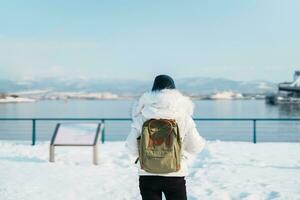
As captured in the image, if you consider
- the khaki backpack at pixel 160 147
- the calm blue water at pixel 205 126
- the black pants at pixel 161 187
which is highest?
the khaki backpack at pixel 160 147

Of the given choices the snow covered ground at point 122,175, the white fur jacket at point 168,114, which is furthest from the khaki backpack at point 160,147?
the snow covered ground at point 122,175

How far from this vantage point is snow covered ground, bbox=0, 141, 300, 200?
680 centimetres

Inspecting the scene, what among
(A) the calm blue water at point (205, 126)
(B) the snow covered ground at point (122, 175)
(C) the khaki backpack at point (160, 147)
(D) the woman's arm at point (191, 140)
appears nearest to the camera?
(C) the khaki backpack at point (160, 147)

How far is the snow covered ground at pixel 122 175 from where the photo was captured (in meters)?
6.80

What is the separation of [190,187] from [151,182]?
366 centimetres

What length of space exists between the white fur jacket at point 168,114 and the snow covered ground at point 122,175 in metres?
2.98

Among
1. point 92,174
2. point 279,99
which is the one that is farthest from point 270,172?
point 279,99

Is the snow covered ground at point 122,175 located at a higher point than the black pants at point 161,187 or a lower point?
lower

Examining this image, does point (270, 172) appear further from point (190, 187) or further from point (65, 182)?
point (65, 182)

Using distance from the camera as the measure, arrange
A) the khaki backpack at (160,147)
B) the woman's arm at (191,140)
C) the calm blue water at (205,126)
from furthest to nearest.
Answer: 1. the calm blue water at (205,126)
2. the woman's arm at (191,140)
3. the khaki backpack at (160,147)

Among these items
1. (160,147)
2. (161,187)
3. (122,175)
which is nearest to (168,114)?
(160,147)

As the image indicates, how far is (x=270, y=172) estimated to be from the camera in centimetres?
865

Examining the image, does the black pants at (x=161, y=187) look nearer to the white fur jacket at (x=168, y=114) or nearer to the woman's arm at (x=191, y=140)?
the white fur jacket at (x=168, y=114)

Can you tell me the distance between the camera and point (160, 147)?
11.7 ft
